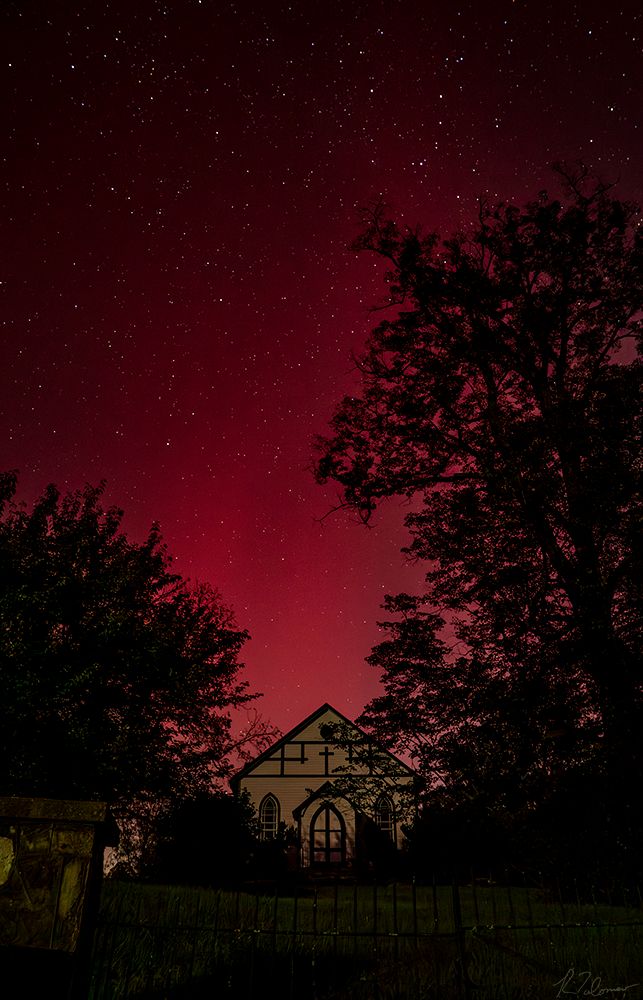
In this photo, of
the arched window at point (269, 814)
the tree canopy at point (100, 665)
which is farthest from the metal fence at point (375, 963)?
the arched window at point (269, 814)

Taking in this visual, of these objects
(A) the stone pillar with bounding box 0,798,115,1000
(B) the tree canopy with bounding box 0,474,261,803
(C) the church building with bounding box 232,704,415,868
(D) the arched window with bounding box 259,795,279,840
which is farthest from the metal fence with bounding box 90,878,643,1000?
(D) the arched window with bounding box 259,795,279,840

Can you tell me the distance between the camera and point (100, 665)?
19672 mm

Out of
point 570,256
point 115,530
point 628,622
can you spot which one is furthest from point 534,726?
point 115,530

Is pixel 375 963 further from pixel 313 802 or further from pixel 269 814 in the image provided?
pixel 269 814

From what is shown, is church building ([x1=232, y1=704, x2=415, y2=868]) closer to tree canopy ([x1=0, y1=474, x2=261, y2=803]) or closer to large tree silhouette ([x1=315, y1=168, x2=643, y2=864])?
tree canopy ([x1=0, y1=474, x2=261, y2=803])

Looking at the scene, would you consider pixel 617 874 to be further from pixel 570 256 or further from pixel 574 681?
pixel 570 256

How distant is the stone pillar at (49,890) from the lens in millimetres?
3256

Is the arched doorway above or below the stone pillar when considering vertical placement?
above

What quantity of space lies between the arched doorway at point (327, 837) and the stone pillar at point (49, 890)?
3285 cm
